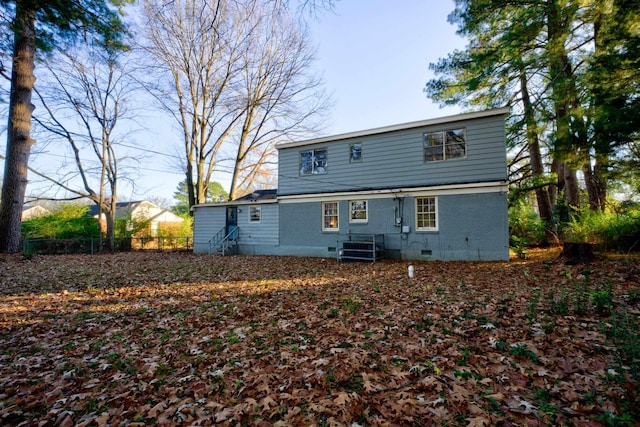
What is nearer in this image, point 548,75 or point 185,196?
point 548,75

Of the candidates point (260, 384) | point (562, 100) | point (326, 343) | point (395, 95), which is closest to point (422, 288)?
point (326, 343)

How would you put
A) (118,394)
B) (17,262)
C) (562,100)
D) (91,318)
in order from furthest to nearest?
1. (17,262)
2. (562,100)
3. (91,318)
4. (118,394)

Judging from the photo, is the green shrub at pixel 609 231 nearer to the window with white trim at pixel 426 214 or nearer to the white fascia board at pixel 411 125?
the window with white trim at pixel 426 214

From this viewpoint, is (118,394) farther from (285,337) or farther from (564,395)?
(564,395)

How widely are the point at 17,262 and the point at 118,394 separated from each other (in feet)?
40.3

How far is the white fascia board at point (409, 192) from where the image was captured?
35.1ft

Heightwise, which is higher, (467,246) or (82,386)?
(467,246)

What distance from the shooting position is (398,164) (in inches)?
494

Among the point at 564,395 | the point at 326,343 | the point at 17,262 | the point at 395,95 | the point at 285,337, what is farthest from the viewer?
the point at 395,95

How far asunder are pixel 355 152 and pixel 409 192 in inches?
127

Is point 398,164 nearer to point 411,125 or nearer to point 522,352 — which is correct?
point 411,125

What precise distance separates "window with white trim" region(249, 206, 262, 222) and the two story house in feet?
0.18

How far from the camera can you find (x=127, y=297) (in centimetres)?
703

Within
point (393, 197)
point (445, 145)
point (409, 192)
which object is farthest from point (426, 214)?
point (445, 145)
